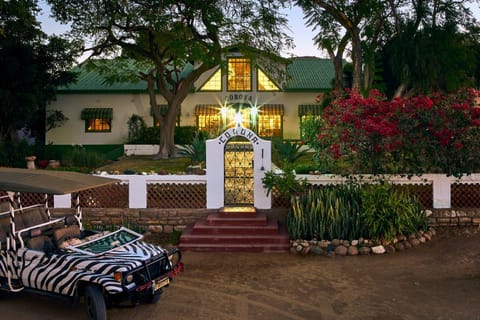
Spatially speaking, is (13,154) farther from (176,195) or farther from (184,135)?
(176,195)

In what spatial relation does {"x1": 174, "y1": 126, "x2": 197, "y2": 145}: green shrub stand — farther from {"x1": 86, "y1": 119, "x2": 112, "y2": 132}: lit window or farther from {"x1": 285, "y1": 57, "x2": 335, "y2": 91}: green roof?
{"x1": 285, "y1": 57, "x2": 335, "y2": 91}: green roof

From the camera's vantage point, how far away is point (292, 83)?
28.6m

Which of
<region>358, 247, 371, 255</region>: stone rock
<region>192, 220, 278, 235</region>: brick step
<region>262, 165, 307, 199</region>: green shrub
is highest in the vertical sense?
<region>262, 165, 307, 199</region>: green shrub

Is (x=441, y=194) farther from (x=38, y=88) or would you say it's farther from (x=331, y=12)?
(x=38, y=88)

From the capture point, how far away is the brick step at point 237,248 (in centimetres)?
1009

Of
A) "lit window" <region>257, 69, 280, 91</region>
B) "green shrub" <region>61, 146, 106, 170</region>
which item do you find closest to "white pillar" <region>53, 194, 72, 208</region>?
"green shrub" <region>61, 146, 106, 170</region>

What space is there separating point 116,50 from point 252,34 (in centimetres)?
749

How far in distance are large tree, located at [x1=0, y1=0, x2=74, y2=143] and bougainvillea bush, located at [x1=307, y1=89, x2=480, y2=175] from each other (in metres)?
15.5

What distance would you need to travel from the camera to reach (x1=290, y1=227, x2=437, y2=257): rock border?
980 cm

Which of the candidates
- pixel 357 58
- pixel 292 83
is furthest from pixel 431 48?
pixel 292 83

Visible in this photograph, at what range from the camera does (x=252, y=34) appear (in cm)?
2302

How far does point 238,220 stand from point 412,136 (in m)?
4.41

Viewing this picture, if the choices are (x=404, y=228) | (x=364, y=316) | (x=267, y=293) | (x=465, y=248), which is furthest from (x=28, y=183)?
(x=465, y=248)

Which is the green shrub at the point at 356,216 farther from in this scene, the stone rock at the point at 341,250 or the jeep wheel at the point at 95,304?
the jeep wheel at the point at 95,304
